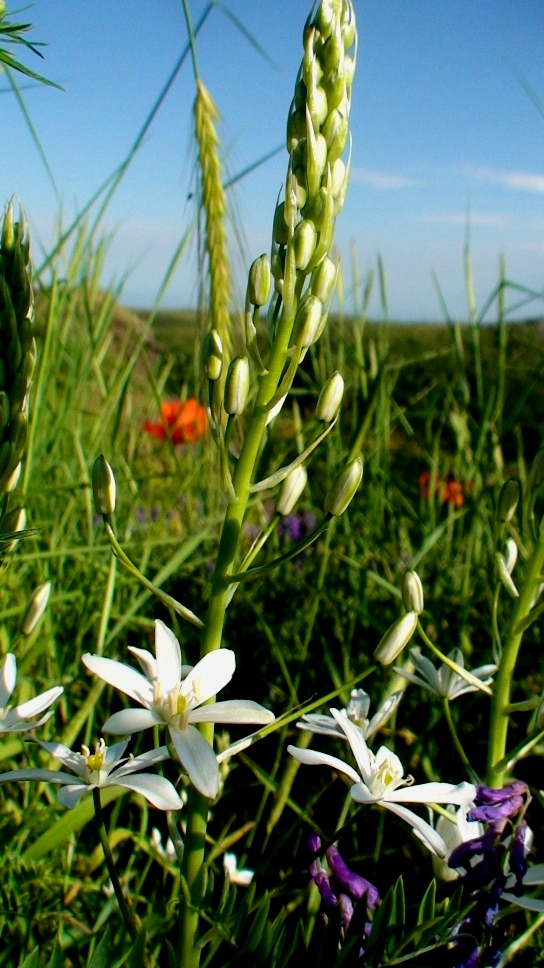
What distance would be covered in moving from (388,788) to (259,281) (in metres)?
0.55

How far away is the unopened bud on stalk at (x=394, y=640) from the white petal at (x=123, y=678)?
25 cm

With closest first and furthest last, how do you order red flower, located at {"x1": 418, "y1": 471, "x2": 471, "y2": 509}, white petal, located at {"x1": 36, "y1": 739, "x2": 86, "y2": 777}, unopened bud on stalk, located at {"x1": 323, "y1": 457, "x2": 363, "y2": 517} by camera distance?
white petal, located at {"x1": 36, "y1": 739, "x2": 86, "y2": 777} < unopened bud on stalk, located at {"x1": 323, "y1": 457, "x2": 363, "y2": 517} < red flower, located at {"x1": 418, "y1": 471, "x2": 471, "y2": 509}

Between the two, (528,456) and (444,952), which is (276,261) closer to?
(444,952)

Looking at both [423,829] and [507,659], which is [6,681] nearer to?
[423,829]

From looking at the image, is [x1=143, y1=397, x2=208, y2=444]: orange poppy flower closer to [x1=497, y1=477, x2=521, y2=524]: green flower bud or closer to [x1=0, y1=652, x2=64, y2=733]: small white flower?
[x1=497, y1=477, x2=521, y2=524]: green flower bud

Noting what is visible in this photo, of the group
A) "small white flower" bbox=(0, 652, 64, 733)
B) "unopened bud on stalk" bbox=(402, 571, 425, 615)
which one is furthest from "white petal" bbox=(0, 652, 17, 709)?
"unopened bud on stalk" bbox=(402, 571, 425, 615)

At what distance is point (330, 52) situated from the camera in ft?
3.19

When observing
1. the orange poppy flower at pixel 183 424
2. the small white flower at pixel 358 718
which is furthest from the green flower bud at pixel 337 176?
the orange poppy flower at pixel 183 424

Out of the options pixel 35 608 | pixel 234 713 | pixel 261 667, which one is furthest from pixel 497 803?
pixel 261 667

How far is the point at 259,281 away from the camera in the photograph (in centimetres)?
94

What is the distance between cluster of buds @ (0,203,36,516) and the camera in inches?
39.4

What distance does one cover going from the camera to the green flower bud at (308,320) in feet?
3.03

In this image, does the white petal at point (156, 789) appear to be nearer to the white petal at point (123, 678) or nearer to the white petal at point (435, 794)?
the white petal at point (123, 678)

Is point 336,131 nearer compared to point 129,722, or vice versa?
point 129,722
